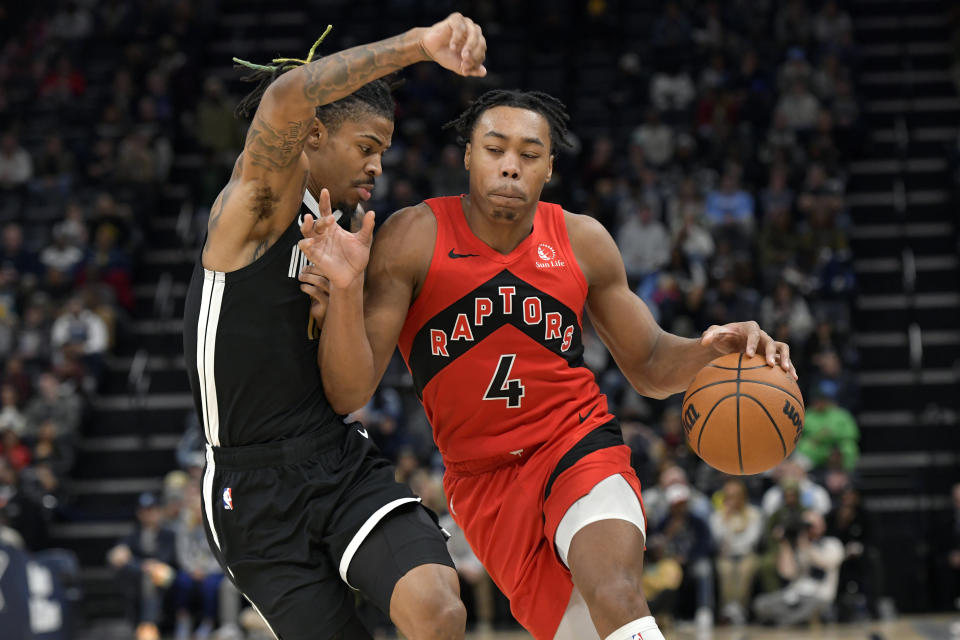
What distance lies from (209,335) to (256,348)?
0.17 metres

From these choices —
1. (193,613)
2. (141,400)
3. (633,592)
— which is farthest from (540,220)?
(141,400)

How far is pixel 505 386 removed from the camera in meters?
4.92

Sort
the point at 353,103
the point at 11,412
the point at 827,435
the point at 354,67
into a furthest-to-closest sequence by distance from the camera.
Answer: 1. the point at 11,412
2. the point at 827,435
3. the point at 353,103
4. the point at 354,67

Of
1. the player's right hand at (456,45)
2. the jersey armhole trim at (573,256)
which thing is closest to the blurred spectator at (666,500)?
the jersey armhole trim at (573,256)

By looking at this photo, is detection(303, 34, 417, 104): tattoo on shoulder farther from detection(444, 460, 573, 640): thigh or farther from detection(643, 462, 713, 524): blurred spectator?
detection(643, 462, 713, 524): blurred spectator

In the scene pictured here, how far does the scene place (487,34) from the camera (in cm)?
1806

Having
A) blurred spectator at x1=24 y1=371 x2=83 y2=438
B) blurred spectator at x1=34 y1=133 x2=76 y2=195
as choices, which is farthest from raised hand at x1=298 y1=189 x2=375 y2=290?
blurred spectator at x1=34 y1=133 x2=76 y2=195

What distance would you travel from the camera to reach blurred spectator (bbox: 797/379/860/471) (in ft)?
42.7

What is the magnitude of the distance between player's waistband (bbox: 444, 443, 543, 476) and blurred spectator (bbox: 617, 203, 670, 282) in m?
10.3

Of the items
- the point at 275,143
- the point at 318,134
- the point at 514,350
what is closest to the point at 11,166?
the point at 318,134

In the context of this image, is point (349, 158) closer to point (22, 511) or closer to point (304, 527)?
point (304, 527)

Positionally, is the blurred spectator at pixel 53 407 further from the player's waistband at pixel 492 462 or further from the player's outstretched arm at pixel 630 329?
the player's outstretched arm at pixel 630 329

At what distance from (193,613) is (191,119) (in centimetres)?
865

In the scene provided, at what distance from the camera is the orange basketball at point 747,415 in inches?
190
